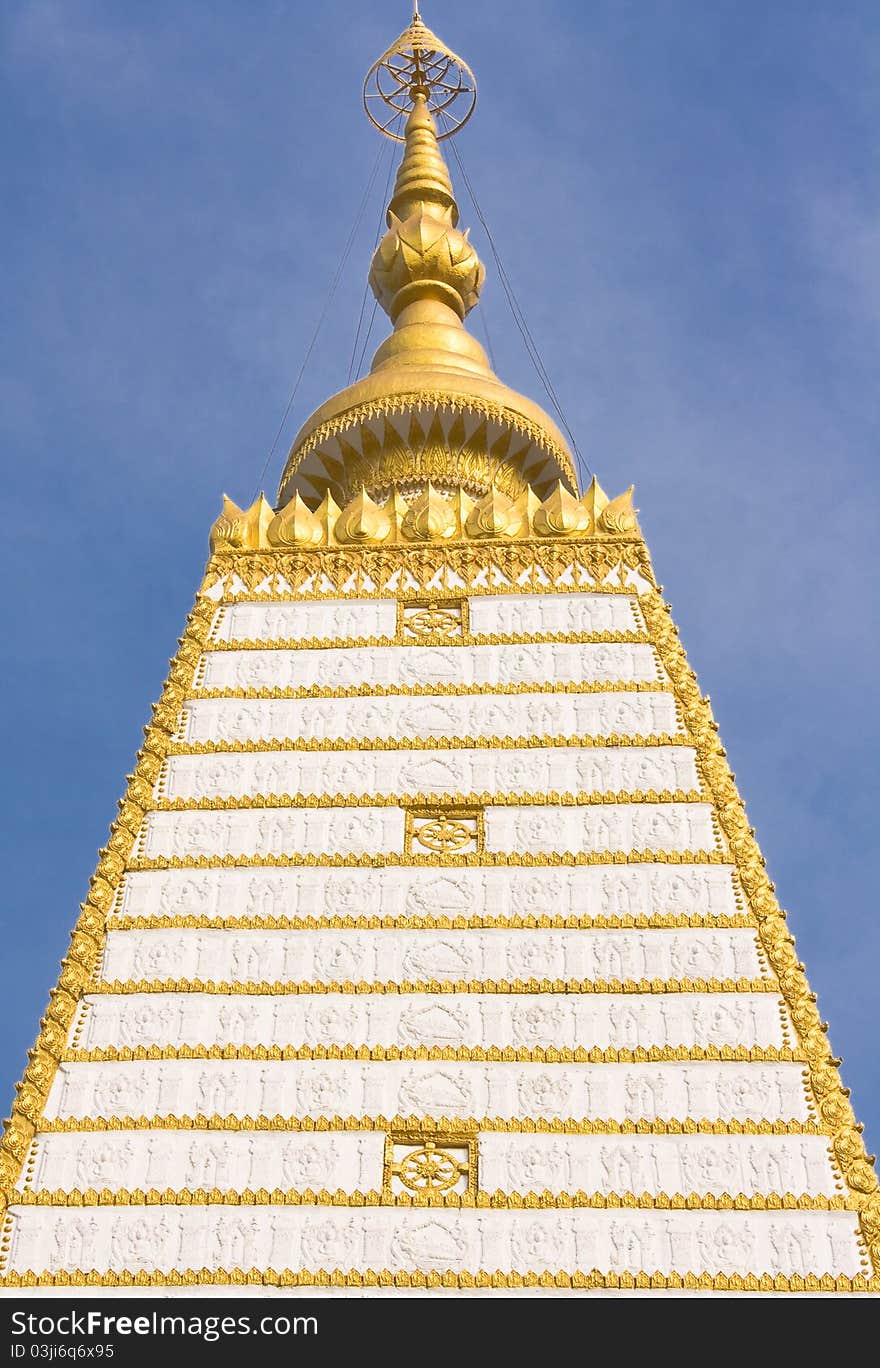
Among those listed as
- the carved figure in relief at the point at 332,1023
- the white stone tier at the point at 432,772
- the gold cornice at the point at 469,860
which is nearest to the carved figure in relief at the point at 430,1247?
the carved figure in relief at the point at 332,1023

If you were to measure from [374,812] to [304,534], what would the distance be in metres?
3.64

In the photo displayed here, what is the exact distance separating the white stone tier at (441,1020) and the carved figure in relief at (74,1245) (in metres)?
1.23

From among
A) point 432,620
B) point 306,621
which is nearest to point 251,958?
point 306,621

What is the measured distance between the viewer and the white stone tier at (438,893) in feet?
38.2

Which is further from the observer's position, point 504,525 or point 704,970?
point 504,525

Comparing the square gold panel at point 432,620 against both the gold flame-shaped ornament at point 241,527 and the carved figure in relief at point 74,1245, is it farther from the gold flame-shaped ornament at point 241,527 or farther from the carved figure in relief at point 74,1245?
the carved figure in relief at point 74,1245

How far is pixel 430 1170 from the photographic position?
10.2 m

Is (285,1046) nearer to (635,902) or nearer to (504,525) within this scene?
(635,902)

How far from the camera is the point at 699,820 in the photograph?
1229 cm

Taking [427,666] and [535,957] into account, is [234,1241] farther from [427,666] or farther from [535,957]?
[427,666]

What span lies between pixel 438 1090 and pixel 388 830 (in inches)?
86.2
